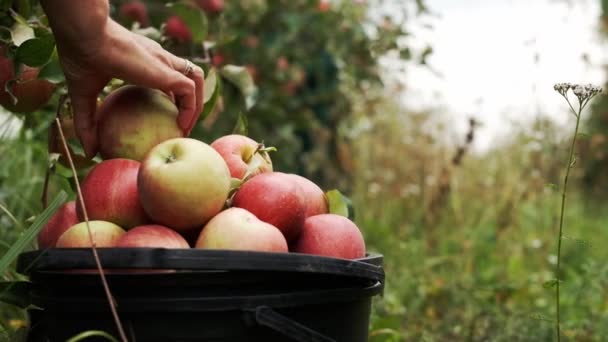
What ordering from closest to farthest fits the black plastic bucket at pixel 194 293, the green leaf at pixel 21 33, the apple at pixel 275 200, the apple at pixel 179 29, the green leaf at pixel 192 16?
the black plastic bucket at pixel 194 293 < the apple at pixel 275 200 < the green leaf at pixel 21 33 < the green leaf at pixel 192 16 < the apple at pixel 179 29

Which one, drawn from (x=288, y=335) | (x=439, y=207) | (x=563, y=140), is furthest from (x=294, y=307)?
(x=563, y=140)

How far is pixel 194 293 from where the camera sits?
1.28m

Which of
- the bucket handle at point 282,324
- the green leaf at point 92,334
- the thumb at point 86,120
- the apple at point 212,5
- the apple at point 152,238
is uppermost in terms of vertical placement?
the apple at point 212,5

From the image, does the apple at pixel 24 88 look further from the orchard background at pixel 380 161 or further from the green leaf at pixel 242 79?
the green leaf at pixel 242 79

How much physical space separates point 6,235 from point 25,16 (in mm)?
913

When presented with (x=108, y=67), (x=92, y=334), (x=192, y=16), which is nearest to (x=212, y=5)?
(x=192, y=16)

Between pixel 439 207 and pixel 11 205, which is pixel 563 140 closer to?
pixel 439 207

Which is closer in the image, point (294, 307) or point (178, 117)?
point (294, 307)

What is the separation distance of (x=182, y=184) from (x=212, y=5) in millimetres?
2163

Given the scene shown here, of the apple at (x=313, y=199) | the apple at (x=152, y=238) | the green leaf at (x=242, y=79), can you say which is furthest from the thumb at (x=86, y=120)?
the green leaf at (x=242, y=79)

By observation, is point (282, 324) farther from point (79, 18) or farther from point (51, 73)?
point (51, 73)

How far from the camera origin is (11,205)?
2803 mm

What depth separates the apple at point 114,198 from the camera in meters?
1.53

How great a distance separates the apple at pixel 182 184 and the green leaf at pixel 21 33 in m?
0.55
